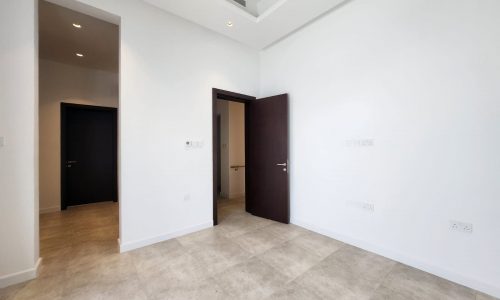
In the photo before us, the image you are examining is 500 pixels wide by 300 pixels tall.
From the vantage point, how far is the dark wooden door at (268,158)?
356 cm

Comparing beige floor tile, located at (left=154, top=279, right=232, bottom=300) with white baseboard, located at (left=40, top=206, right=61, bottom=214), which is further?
white baseboard, located at (left=40, top=206, right=61, bottom=214)

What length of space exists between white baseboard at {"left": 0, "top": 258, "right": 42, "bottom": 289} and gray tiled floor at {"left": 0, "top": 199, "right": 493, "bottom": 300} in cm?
7

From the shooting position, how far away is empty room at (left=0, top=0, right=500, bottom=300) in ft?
6.39

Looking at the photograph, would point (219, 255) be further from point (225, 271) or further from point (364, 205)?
point (364, 205)

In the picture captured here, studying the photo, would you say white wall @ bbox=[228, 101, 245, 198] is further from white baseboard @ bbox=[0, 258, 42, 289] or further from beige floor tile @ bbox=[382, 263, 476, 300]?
beige floor tile @ bbox=[382, 263, 476, 300]

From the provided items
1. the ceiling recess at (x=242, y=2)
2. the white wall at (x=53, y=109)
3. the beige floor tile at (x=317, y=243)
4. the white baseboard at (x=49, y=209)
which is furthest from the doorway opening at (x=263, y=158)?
the white baseboard at (x=49, y=209)

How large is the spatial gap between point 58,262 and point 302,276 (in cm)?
282

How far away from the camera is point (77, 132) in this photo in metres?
4.70

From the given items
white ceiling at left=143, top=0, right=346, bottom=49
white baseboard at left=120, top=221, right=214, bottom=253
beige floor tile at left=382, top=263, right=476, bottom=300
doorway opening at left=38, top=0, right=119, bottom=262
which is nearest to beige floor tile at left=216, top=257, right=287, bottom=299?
beige floor tile at left=382, top=263, right=476, bottom=300

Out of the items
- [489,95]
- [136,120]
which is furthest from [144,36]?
[489,95]

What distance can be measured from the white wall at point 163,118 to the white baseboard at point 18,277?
787 millimetres

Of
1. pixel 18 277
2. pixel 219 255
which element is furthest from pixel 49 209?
pixel 219 255

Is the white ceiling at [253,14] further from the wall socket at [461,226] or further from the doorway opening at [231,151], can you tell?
the wall socket at [461,226]

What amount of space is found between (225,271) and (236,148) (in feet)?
11.7
